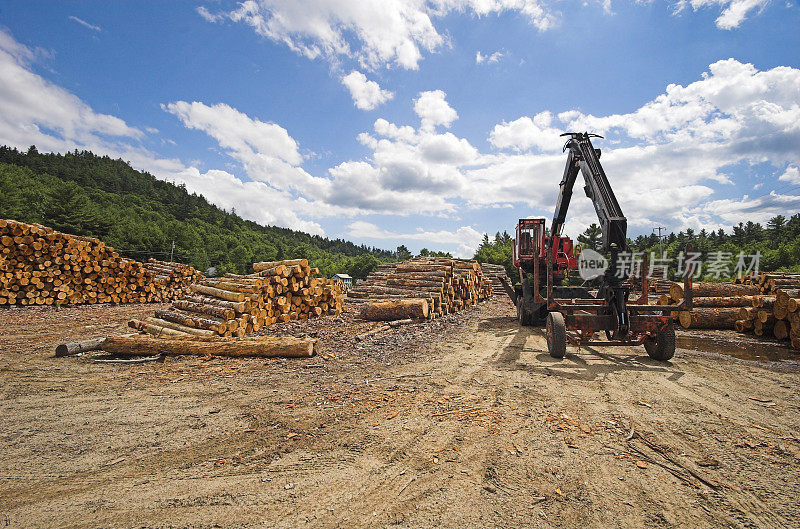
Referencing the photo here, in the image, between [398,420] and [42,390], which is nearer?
[398,420]

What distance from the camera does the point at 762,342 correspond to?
9.21m

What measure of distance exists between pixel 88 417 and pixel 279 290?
18.4 feet

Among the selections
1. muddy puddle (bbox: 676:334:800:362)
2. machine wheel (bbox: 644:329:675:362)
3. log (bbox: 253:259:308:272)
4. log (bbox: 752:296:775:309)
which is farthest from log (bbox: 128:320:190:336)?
log (bbox: 752:296:775:309)

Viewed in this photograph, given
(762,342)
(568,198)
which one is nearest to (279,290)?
(568,198)

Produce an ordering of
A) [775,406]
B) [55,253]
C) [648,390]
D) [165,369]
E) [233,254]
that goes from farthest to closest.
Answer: [233,254] → [55,253] → [165,369] → [648,390] → [775,406]

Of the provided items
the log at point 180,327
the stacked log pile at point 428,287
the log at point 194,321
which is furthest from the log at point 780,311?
the log at point 180,327

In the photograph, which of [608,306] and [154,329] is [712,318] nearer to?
[608,306]

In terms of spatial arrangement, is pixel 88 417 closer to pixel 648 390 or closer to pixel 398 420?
pixel 398 420

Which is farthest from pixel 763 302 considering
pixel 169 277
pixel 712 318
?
pixel 169 277

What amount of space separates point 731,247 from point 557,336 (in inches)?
2315

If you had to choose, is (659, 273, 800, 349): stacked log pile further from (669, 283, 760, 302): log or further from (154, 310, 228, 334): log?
(154, 310, 228, 334): log

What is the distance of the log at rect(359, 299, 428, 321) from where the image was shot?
1024 cm

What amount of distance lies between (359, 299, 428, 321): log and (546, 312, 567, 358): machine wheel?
4.21 meters

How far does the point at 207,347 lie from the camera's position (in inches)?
257
